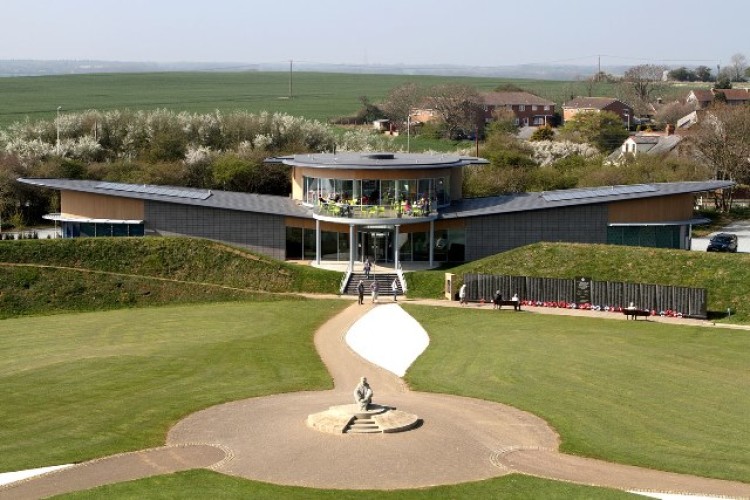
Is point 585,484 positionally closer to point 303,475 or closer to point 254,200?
point 303,475

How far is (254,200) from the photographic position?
67688mm

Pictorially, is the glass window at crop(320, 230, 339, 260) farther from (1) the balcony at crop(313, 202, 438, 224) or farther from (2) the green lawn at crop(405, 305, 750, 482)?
(2) the green lawn at crop(405, 305, 750, 482)

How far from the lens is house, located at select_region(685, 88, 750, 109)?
570ft

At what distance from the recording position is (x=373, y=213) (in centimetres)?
6269

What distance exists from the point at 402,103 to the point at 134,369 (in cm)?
13470

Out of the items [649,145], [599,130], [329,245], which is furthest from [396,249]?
[599,130]

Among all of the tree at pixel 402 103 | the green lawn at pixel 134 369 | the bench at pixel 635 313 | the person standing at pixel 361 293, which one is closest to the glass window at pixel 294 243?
the green lawn at pixel 134 369

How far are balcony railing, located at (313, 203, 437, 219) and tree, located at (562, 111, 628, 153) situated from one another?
2926 inches

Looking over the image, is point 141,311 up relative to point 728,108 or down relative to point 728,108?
down

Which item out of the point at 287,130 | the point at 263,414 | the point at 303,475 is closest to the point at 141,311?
the point at 263,414

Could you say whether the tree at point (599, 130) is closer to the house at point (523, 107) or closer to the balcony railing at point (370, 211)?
the house at point (523, 107)

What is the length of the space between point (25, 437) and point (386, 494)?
10.4 metres

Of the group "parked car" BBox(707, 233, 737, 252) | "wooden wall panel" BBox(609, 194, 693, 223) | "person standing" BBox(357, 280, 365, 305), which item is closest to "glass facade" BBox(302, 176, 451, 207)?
"person standing" BBox(357, 280, 365, 305)

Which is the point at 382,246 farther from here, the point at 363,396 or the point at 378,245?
the point at 363,396
